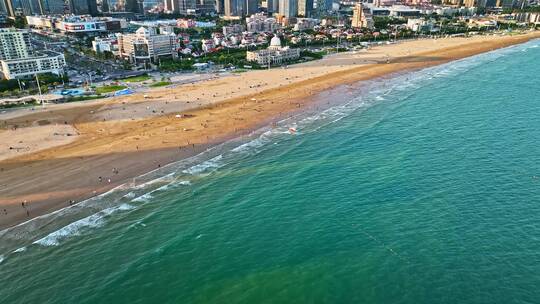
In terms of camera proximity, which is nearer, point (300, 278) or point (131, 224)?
point (300, 278)

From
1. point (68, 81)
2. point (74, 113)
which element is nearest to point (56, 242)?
point (74, 113)

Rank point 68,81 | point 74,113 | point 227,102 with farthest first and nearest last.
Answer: point 68,81
point 227,102
point 74,113

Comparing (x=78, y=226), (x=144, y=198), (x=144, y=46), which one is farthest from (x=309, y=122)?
(x=144, y=46)

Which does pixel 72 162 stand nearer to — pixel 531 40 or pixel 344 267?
pixel 344 267

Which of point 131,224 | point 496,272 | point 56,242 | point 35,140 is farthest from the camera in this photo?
point 35,140

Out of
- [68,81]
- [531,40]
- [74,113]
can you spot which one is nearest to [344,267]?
[74,113]
